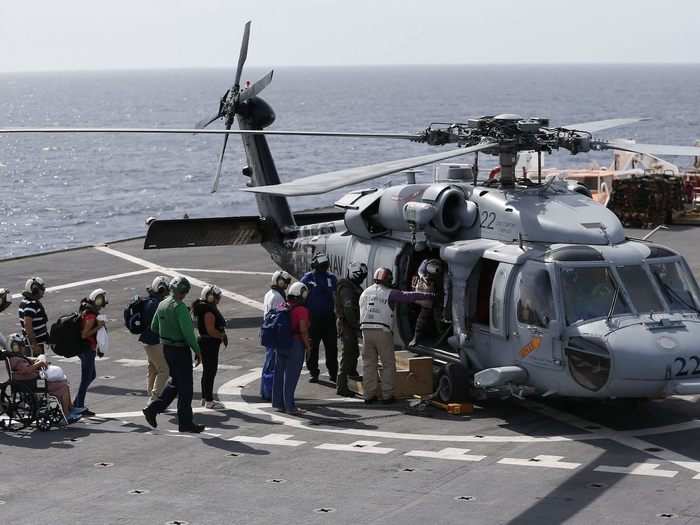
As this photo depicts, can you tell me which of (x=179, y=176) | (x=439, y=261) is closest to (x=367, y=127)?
(x=179, y=176)

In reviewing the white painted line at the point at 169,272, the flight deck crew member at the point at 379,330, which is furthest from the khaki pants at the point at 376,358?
the white painted line at the point at 169,272

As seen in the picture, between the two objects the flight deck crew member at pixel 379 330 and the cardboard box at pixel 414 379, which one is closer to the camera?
the flight deck crew member at pixel 379 330

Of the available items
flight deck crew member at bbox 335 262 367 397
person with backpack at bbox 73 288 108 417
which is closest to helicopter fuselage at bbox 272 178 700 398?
flight deck crew member at bbox 335 262 367 397

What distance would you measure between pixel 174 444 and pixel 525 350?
13.3 feet

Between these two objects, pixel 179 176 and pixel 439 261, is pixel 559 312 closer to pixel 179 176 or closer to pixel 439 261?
pixel 439 261

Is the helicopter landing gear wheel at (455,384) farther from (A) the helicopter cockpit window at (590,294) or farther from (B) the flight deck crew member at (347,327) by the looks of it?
(A) the helicopter cockpit window at (590,294)

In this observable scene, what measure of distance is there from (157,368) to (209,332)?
32.1 inches

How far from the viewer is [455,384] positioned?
48.8 feet

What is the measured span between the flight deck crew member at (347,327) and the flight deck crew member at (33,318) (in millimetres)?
3707

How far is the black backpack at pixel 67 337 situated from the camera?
14.9 m

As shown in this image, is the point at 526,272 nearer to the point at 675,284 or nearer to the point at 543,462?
the point at 675,284

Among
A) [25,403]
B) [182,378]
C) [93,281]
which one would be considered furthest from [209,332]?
[93,281]

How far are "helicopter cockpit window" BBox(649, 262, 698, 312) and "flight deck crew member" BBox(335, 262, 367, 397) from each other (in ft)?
12.7

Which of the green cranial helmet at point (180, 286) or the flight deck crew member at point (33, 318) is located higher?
the green cranial helmet at point (180, 286)
